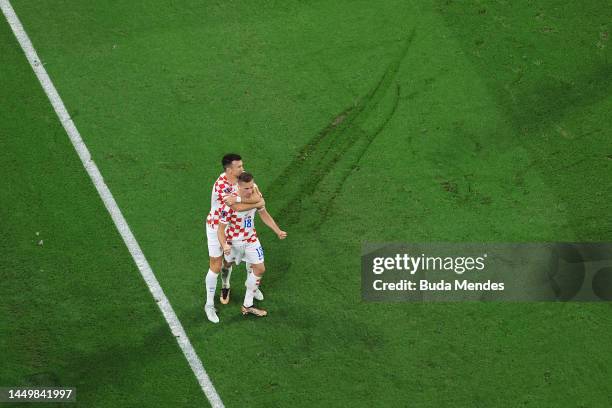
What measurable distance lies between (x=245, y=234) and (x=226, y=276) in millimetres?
878

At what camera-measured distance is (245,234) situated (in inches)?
412

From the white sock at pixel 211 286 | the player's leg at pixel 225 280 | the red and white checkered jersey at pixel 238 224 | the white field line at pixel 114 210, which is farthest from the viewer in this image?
the player's leg at pixel 225 280

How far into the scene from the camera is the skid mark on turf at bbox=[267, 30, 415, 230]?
40.1 ft

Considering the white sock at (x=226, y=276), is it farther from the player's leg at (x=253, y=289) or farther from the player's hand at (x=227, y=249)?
the player's hand at (x=227, y=249)

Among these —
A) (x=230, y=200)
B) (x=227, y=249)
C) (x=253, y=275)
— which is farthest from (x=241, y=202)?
(x=253, y=275)

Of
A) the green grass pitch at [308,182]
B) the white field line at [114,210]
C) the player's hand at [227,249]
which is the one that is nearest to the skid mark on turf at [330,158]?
the green grass pitch at [308,182]

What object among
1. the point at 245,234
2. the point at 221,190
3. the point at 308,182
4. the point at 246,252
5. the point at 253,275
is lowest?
the point at 253,275

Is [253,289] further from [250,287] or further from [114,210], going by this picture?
[114,210]

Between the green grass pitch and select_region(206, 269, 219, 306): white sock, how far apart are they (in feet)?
0.86

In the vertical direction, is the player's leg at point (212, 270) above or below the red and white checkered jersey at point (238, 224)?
below

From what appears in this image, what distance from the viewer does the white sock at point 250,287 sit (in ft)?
35.4

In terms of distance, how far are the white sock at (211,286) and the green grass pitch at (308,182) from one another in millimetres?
263

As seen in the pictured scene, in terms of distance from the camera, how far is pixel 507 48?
14125 millimetres

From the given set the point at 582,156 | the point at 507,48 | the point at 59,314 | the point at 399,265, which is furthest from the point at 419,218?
the point at 59,314
